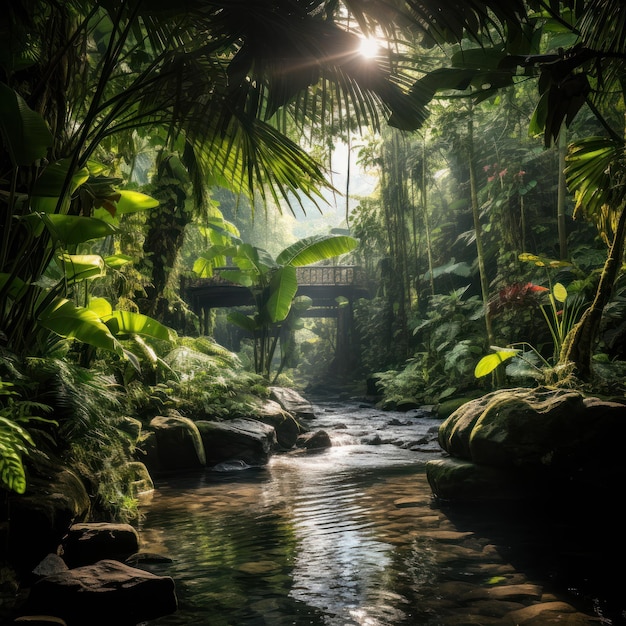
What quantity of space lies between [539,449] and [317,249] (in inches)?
311

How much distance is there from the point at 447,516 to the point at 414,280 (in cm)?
1598

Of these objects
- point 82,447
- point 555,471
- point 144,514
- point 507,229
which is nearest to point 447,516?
point 555,471

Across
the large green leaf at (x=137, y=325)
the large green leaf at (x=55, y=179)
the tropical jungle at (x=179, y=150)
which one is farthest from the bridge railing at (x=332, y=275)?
the large green leaf at (x=55, y=179)

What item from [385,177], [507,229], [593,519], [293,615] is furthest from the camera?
[385,177]

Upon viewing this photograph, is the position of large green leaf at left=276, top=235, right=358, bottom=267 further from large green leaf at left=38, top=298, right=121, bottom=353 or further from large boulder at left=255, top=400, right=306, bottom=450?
large green leaf at left=38, top=298, right=121, bottom=353

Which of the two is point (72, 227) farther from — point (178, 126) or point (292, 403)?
point (292, 403)

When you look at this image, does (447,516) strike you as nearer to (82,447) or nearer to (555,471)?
(555,471)

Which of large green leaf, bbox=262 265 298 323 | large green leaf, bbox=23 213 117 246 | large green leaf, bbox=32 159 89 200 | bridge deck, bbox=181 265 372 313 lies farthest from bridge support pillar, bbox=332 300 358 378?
large green leaf, bbox=23 213 117 246

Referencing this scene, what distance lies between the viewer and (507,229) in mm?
14727

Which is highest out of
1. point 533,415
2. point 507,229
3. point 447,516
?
point 507,229

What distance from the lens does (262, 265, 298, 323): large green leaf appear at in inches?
486

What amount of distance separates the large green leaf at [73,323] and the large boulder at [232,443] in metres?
4.43

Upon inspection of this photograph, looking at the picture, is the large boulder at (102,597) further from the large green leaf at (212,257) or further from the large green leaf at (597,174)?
the large green leaf at (212,257)

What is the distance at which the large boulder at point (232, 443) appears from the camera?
304 inches
